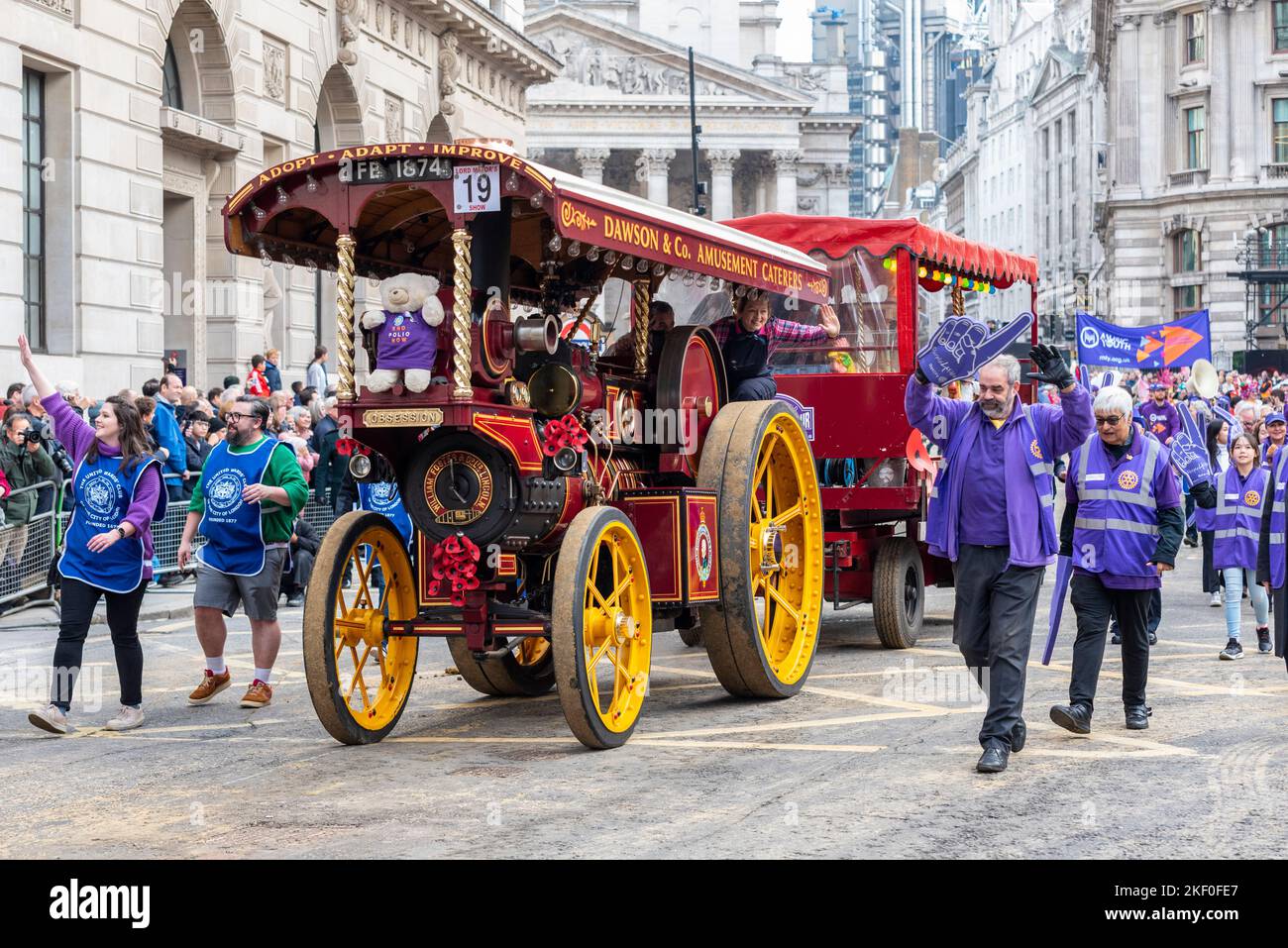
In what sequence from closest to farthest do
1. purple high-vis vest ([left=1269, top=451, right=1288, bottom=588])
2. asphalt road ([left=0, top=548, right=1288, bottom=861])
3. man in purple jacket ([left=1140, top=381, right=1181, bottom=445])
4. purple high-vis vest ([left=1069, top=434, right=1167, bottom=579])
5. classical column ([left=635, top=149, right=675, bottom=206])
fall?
asphalt road ([left=0, top=548, right=1288, bottom=861]) < purple high-vis vest ([left=1069, top=434, right=1167, bottom=579]) < purple high-vis vest ([left=1269, top=451, right=1288, bottom=588]) < man in purple jacket ([left=1140, top=381, right=1181, bottom=445]) < classical column ([left=635, top=149, right=675, bottom=206])

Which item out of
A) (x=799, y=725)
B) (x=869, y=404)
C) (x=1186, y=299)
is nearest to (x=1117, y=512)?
(x=799, y=725)

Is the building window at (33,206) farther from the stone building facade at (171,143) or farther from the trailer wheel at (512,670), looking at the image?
the trailer wheel at (512,670)

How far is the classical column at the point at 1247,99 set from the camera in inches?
2805

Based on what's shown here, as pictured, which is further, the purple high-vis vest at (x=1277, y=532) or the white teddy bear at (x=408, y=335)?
the purple high-vis vest at (x=1277, y=532)

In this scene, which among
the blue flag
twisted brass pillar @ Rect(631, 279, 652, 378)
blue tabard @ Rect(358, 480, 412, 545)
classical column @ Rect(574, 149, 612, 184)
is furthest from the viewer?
classical column @ Rect(574, 149, 612, 184)

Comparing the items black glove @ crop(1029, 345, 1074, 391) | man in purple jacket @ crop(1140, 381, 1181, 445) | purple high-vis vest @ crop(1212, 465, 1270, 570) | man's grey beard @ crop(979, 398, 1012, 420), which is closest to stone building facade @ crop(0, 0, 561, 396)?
man in purple jacket @ crop(1140, 381, 1181, 445)

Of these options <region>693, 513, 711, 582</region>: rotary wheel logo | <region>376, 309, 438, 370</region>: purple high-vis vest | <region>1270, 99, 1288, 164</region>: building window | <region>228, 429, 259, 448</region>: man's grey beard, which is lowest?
<region>693, 513, 711, 582</region>: rotary wheel logo

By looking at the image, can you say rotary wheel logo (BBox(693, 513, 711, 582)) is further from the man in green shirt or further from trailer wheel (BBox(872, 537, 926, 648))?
trailer wheel (BBox(872, 537, 926, 648))

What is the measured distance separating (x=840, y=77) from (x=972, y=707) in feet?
342

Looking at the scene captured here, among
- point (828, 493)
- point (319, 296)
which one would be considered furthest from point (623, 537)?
point (319, 296)

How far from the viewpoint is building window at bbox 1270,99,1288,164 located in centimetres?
7131


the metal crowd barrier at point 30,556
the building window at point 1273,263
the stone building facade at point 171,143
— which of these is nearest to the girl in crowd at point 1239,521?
the metal crowd barrier at point 30,556

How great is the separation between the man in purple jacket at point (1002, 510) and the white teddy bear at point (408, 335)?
7.93 ft

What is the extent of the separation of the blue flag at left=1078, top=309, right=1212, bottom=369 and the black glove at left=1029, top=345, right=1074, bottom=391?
54.7 ft
